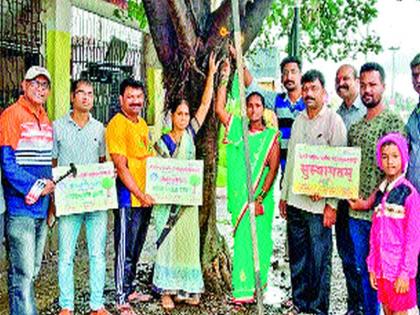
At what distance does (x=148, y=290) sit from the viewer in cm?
624

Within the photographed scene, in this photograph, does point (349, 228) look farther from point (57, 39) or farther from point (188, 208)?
point (57, 39)

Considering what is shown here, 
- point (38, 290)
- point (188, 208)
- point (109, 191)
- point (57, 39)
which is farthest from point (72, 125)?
point (57, 39)

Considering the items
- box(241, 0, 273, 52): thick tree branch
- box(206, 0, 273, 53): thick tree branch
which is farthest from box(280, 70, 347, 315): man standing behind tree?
box(241, 0, 273, 52): thick tree branch

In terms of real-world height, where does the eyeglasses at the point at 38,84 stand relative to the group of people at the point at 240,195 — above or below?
above

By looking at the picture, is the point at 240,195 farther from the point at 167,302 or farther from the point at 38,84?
the point at 38,84

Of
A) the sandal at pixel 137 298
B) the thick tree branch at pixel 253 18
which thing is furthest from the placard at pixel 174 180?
the thick tree branch at pixel 253 18

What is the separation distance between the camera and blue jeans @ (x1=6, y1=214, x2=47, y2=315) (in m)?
4.66

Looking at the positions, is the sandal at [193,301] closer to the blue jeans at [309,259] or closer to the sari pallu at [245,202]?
the sari pallu at [245,202]

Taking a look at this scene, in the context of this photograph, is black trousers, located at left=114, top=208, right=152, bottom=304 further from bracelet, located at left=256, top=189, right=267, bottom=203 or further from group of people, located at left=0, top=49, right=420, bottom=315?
bracelet, located at left=256, top=189, right=267, bottom=203

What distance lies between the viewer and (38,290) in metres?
6.37

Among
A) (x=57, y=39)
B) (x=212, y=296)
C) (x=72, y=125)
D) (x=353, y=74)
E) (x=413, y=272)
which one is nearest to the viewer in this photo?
(x=413, y=272)

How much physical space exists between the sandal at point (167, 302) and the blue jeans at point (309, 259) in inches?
39.2

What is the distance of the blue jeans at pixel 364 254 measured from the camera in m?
5.04

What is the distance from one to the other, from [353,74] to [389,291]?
1.78 metres
